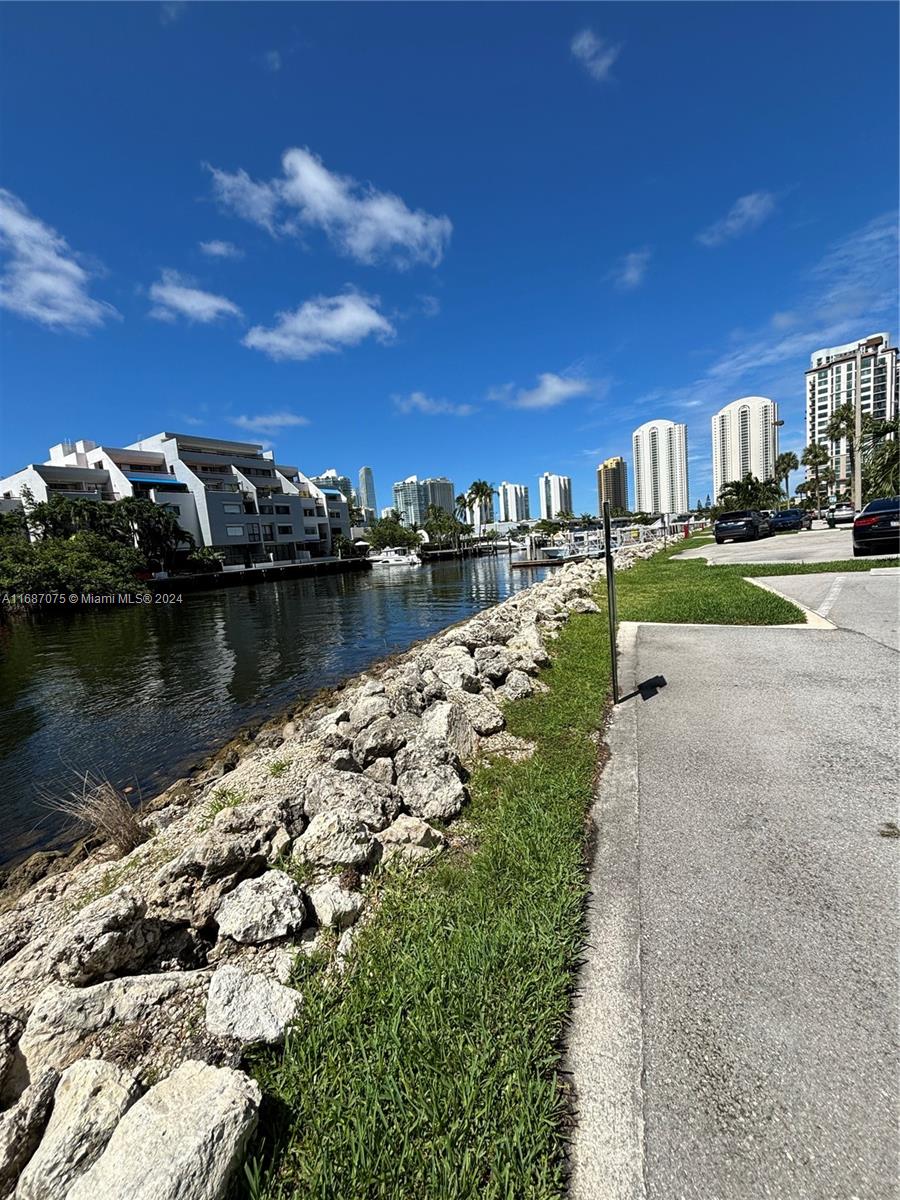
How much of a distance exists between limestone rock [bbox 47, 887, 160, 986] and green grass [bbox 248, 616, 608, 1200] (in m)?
1.16

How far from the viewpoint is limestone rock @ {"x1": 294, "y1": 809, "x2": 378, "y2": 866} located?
3.48 metres

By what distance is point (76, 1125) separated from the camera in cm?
181

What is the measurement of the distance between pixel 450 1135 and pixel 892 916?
97.9 inches

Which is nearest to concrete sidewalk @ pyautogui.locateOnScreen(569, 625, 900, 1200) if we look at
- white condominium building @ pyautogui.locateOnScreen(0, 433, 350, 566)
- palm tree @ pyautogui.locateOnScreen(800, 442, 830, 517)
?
palm tree @ pyautogui.locateOnScreen(800, 442, 830, 517)

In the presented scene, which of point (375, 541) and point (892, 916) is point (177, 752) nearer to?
point (892, 916)

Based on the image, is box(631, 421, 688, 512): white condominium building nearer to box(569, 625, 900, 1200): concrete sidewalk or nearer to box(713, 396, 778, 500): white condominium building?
box(713, 396, 778, 500): white condominium building

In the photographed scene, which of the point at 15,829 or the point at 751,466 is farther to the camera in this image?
the point at 751,466

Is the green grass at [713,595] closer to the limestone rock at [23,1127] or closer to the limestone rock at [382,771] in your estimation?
the limestone rock at [382,771]

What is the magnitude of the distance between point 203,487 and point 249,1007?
7646 cm

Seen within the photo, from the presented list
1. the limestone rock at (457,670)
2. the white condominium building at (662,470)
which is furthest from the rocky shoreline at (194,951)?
the white condominium building at (662,470)

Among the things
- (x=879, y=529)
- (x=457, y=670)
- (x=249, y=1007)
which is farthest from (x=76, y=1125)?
(x=879, y=529)

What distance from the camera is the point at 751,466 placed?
12119 cm

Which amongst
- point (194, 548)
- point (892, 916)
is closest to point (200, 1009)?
point (892, 916)

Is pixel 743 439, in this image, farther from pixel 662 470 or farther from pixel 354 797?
pixel 354 797
